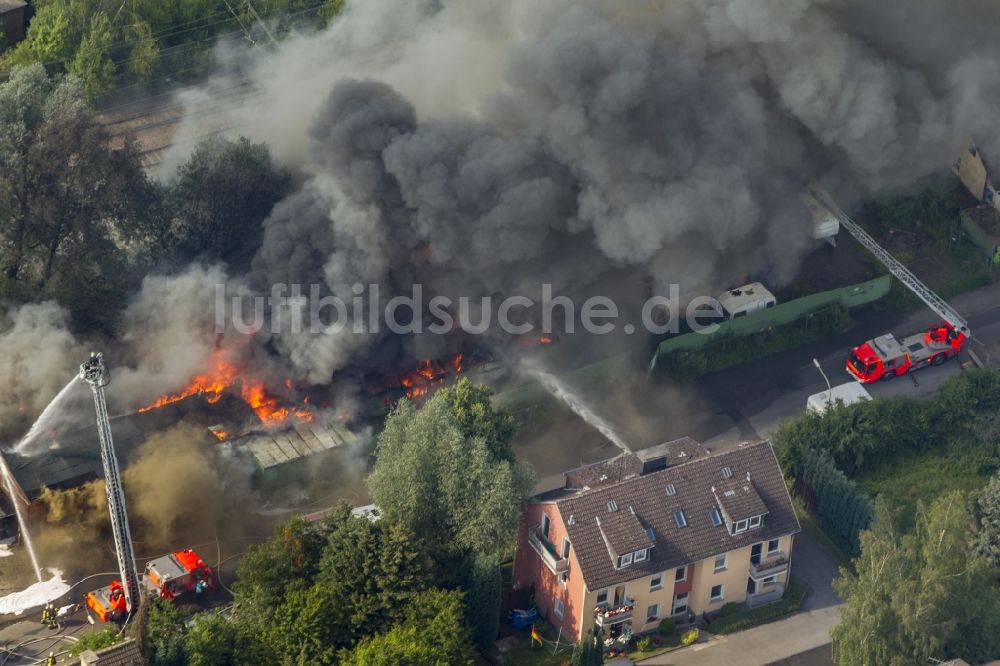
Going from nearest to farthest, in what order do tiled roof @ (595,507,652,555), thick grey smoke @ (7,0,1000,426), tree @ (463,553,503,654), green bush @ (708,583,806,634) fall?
tree @ (463,553,503,654) < tiled roof @ (595,507,652,555) < green bush @ (708,583,806,634) < thick grey smoke @ (7,0,1000,426)

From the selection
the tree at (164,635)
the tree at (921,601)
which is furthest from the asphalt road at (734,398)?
the tree at (164,635)

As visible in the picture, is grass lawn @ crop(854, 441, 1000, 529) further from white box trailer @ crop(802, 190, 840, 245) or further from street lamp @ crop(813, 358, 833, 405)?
white box trailer @ crop(802, 190, 840, 245)

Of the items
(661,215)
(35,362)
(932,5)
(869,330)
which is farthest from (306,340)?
(932,5)

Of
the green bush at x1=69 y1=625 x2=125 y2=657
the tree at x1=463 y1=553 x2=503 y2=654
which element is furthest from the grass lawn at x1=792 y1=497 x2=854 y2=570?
the green bush at x1=69 y1=625 x2=125 y2=657

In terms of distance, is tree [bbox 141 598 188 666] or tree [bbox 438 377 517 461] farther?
tree [bbox 438 377 517 461]

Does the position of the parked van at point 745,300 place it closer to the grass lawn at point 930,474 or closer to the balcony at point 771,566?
the grass lawn at point 930,474

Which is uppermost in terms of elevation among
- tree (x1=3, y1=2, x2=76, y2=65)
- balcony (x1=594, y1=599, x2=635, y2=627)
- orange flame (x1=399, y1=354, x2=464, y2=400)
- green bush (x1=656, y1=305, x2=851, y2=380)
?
tree (x1=3, y1=2, x2=76, y2=65)

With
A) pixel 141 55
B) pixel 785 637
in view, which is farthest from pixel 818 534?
pixel 141 55
